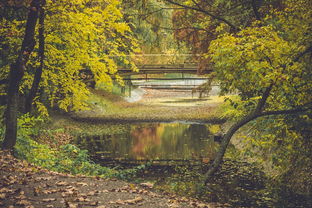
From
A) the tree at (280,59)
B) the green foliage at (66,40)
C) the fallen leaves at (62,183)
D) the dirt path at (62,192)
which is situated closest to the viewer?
the dirt path at (62,192)

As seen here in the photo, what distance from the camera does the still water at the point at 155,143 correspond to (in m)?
17.3

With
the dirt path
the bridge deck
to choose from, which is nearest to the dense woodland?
the dirt path

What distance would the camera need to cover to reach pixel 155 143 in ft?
66.2

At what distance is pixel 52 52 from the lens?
1446 cm

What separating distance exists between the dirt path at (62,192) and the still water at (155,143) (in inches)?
291

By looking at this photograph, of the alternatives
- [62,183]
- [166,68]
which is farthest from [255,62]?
[166,68]

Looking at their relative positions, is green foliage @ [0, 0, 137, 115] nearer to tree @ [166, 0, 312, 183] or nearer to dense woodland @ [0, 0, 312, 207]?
dense woodland @ [0, 0, 312, 207]

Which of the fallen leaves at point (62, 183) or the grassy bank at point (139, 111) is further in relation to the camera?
the grassy bank at point (139, 111)

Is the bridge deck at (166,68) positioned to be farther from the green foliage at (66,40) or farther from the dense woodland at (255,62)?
the dense woodland at (255,62)

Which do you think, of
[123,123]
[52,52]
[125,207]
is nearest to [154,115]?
[123,123]

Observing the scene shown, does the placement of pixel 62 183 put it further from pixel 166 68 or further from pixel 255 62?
pixel 166 68

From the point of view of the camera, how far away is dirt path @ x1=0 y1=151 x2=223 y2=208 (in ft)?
23.1

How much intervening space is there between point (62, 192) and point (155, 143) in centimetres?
1254

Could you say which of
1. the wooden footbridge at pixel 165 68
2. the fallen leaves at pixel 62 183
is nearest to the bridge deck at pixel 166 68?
the wooden footbridge at pixel 165 68
